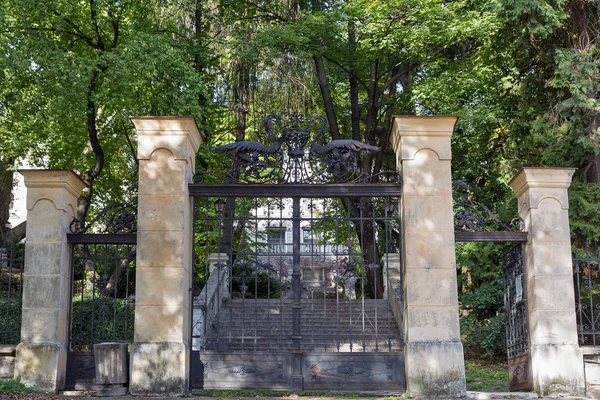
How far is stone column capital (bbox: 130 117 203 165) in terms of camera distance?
425 inches

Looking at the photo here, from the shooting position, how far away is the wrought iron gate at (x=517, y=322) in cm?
1086

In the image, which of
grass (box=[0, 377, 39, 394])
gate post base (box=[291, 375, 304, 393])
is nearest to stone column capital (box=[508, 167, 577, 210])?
gate post base (box=[291, 375, 304, 393])

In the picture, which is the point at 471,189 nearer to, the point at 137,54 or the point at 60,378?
the point at 137,54

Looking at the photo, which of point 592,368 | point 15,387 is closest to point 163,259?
point 15,387

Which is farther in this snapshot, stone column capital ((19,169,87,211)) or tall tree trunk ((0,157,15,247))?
tall tree trunk ((0,157,15,247))

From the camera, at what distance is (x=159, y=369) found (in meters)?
10.2

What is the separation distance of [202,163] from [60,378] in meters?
10.1

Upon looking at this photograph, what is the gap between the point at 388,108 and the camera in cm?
2266

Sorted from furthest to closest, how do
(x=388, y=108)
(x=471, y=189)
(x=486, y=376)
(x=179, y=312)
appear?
(x=388, y=108) < (x=471, y=189) < (x=486, y=376) < (x=179, y=312)

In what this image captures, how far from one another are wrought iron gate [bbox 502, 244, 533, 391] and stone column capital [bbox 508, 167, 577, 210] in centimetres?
79

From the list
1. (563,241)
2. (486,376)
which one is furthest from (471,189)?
(563,241)

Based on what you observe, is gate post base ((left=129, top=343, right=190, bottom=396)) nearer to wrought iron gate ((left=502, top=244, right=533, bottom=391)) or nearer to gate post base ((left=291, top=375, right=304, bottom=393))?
gate post base ((left=291, top=375, right=304, bottom=393))

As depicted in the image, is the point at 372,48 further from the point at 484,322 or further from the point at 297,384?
the point at 297,384

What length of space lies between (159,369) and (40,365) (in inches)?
67.3
